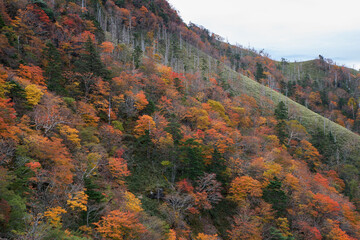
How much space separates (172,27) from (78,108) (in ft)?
262

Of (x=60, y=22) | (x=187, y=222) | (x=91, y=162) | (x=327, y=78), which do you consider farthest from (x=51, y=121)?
(x=327, y=78)

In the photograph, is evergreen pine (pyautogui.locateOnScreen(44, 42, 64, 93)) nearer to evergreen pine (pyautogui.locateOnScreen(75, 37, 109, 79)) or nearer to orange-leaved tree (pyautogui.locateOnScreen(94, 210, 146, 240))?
evergreen pine (pyautogui.locateOnScreen(75, 37, 109, 79))

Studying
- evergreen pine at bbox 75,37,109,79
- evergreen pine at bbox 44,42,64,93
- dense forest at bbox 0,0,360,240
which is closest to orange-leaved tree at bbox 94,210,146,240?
dense forest at bbox 0,0,360,240

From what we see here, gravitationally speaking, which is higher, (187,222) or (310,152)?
(310,152)

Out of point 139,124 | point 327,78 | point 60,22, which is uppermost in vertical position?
point 327,78

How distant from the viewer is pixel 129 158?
1104 inches

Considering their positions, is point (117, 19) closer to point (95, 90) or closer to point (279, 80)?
point (95, 90)

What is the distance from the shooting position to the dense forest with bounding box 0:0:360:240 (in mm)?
15891

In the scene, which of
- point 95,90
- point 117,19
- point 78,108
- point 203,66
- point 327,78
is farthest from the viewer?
point 327,78

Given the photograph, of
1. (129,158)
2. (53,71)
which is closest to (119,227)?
(129,158)

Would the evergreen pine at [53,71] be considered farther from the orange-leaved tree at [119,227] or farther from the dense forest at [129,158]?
the orange-leaved tree at [119,227]

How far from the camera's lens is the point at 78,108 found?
27.5 metres

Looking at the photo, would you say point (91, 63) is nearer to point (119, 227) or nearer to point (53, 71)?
point (53, 71)

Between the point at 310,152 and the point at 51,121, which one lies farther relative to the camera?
the point at 310,152
